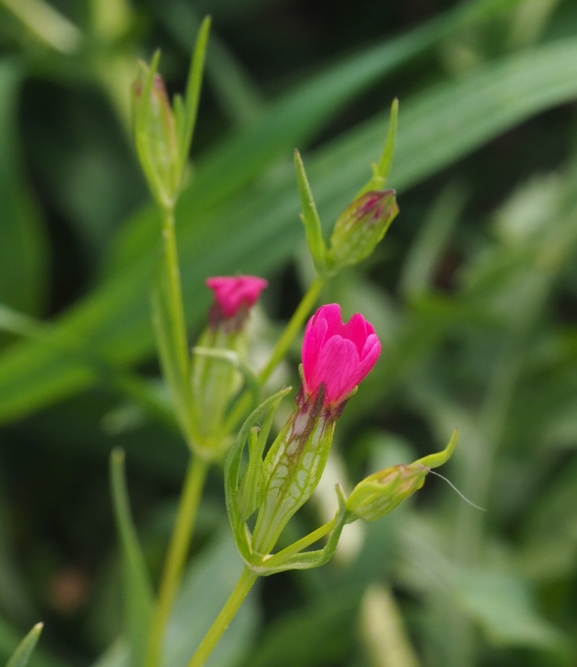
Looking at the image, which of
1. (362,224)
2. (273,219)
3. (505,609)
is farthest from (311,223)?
(505,609)

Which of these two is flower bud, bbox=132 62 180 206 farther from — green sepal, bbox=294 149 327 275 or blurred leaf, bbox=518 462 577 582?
blurred leaf, bbox=518 462 577 582

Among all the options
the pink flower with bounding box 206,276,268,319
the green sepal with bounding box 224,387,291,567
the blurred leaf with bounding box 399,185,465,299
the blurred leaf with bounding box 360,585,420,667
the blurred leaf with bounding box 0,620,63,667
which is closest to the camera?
the green sepal with bounding box 224,387,291,567

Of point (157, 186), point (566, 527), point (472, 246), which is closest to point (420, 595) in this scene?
point (566, 527)

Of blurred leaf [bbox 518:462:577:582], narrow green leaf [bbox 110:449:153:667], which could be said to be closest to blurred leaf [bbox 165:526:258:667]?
narrow green leaf [bbox 110:449:153:667]

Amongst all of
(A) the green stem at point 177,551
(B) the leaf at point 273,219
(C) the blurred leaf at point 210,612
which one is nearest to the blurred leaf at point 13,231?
(B) the leaf at point 273,219

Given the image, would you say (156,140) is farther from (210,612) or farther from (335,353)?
(210,612)

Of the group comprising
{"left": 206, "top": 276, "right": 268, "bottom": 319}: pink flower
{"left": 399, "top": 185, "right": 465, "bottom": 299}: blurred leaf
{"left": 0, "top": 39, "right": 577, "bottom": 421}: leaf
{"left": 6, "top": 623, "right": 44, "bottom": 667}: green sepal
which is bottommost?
{"left": 399, "top": 185, "right": 465, "bottom": 299}: blurred leaf
